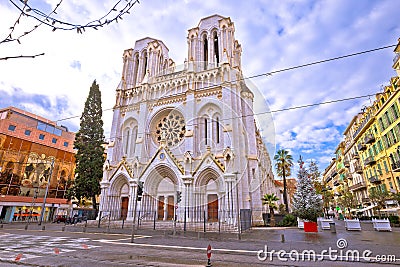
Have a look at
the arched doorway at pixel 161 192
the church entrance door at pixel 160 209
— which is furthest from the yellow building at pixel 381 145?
the church entrance door at pixel 160 209

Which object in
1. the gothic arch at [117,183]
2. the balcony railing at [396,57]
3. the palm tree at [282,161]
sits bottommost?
the gothic arch at [117,183]

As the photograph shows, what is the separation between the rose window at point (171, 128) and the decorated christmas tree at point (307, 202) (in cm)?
1541

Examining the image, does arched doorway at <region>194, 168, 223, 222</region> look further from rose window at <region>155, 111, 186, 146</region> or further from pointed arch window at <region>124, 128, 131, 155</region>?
pointed arch window at <region>124, 128, 131, 155</region>

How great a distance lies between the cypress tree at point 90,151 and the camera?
2884 cm

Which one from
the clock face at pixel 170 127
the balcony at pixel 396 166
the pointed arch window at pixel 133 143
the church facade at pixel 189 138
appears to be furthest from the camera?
the pointed arch window at pixel 133 143

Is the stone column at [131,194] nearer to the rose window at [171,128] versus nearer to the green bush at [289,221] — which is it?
the rose window at [171,128]

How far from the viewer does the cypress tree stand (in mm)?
28844

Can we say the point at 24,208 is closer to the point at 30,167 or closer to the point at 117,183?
the point at 30,167

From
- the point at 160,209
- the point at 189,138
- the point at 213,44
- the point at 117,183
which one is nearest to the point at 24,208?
the point at 117,183

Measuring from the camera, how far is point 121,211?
2600cm

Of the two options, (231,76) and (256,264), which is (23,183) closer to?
(231,76)

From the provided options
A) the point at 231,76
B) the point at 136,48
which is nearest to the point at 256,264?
the point at 231,76

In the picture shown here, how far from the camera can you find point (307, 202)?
1585 centimetres

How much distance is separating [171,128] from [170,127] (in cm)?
24
